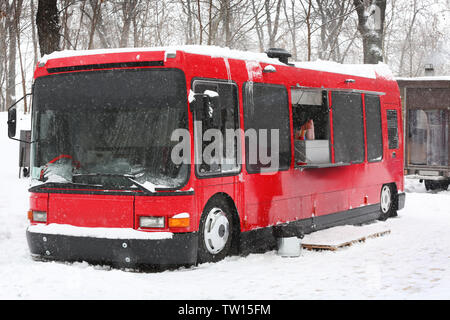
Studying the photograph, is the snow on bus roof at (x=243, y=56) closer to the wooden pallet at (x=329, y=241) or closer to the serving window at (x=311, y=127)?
the serving window at (x=311, y=127)

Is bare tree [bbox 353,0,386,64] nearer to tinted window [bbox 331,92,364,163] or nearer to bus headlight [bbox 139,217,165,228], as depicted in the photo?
tinted window [bbox 331,92,364,163]

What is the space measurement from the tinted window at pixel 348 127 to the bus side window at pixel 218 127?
3.23 meters

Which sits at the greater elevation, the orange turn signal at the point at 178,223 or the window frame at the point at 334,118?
the window frame at the point at 334,118

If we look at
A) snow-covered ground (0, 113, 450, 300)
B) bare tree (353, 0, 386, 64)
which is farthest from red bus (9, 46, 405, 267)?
bare tree (353, 0, 386, 64)

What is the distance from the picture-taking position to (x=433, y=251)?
10.8 meters

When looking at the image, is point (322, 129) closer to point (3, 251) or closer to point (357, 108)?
point (357, 108)

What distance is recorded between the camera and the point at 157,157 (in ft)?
29.9

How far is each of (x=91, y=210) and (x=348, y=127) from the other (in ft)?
18.7

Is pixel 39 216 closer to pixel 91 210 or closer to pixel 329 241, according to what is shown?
pixel 91 210

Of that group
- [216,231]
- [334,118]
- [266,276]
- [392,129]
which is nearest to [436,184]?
[392,129]

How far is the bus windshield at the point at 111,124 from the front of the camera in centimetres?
912

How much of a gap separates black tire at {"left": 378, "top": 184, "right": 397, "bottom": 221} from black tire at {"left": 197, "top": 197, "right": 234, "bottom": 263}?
575 cm

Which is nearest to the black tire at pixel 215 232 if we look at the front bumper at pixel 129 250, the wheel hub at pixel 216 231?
the wheel hub at pixel 216 231
